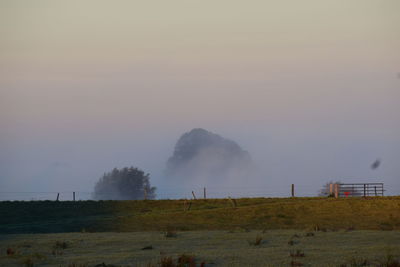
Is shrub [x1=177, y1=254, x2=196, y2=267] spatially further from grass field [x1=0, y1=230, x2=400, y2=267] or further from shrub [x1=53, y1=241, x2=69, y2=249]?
shrub [x1=53, y1=241, x2=69, y2=249]

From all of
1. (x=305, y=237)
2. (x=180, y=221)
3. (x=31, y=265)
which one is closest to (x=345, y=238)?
(x=305, y=237)

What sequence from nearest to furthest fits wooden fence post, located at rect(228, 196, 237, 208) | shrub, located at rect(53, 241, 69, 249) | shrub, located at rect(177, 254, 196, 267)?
shrub, located at rect(177, 254, 196, 267) → shrub, located at rect(53, 241, 69, 249) → wooden fence post, located at rect(228, 196, 237, 208)

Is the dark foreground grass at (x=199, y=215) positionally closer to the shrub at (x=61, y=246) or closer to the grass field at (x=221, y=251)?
the grass field at (x=221, y=251)

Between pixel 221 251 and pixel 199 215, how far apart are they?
122 feet

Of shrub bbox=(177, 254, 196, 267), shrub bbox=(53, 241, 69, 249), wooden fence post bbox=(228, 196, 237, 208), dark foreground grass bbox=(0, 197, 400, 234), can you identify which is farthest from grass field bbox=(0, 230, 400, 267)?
wooden fence post bbox=(228, 196, 237, 208)

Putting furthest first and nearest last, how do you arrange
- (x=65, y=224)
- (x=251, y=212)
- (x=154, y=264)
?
(x=251, y=212)
(x=65, y=224)
(x=154, y=264)

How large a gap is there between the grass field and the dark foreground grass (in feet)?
62.6

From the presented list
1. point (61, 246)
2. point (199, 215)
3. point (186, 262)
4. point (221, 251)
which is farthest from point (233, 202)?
point (186, 262)

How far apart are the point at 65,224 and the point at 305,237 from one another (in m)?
32.7

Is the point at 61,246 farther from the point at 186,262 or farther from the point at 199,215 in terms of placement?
the point at 199,215

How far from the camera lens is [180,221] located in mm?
59906

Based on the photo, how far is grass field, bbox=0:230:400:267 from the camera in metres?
22.4

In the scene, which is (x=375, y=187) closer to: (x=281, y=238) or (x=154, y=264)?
(x=281, y=238)

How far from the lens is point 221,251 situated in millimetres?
26016
